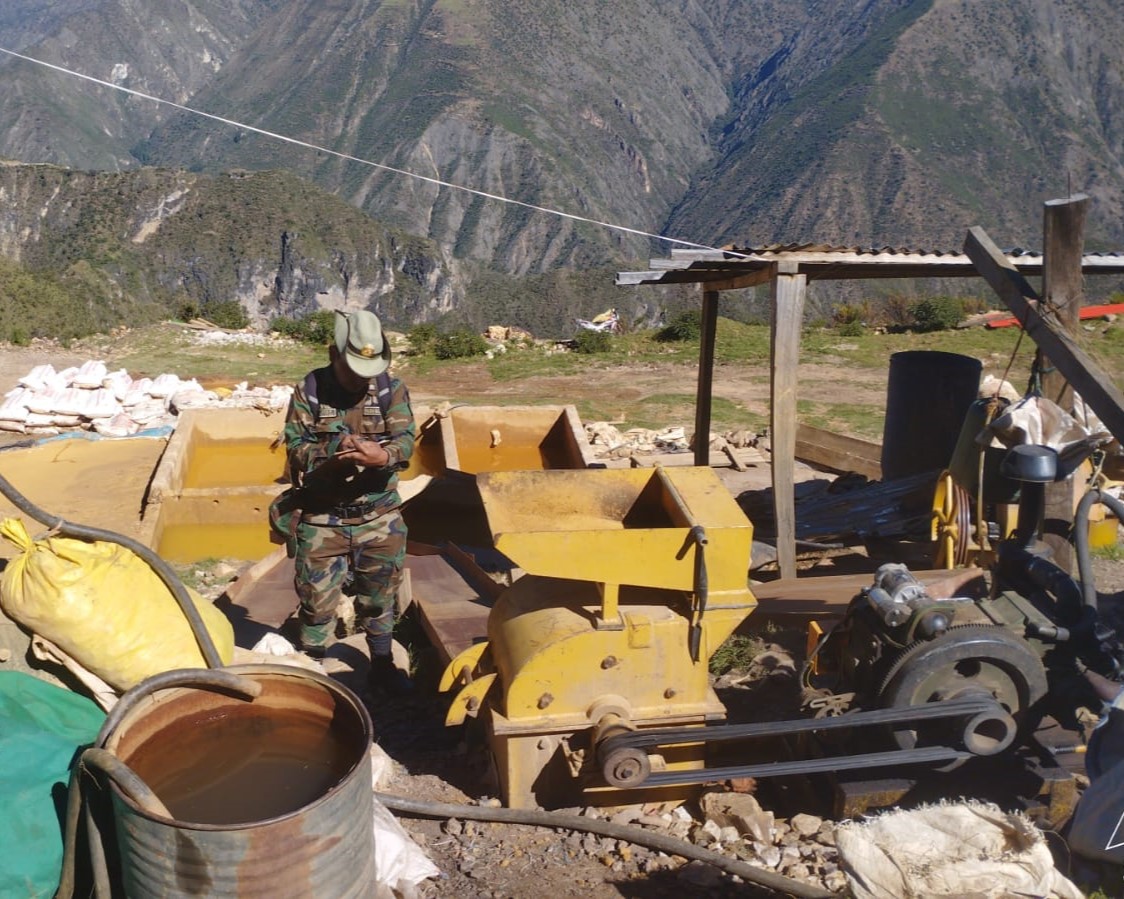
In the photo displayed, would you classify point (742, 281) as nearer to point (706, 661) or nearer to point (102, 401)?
point (706, 661)

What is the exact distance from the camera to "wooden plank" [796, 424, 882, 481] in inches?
314

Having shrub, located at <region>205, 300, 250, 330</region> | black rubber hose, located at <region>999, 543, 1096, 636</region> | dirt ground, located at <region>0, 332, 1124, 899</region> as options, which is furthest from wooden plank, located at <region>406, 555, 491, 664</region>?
shrub, located at <region>205, 300, 250, 330</region>

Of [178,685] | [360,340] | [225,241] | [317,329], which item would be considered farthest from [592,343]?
[225,241]

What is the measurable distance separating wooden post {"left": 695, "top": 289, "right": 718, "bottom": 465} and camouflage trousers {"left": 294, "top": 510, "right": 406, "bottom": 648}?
3650 millimetres

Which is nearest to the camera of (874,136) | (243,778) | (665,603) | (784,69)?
(243,778)

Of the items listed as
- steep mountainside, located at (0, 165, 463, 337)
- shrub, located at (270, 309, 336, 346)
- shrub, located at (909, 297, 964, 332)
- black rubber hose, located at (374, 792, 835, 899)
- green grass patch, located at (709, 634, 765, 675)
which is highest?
black rubber hose, located at (374, 792, 835, 899)

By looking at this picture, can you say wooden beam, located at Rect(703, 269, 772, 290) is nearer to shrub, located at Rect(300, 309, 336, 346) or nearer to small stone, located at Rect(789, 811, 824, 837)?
small stone, located at Rect(789, 811, 824, 837)

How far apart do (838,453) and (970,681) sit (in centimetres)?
530

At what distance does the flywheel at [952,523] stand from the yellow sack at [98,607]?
3447 millimetres

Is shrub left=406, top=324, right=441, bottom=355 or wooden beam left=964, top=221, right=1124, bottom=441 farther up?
wooden beam left=964, top=221, right=1124, bottom=441

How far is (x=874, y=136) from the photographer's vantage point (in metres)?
106

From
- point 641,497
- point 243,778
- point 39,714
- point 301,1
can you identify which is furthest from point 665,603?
point 301,1

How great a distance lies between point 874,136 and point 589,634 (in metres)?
114

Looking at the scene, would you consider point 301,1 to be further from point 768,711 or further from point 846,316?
point 768,711
